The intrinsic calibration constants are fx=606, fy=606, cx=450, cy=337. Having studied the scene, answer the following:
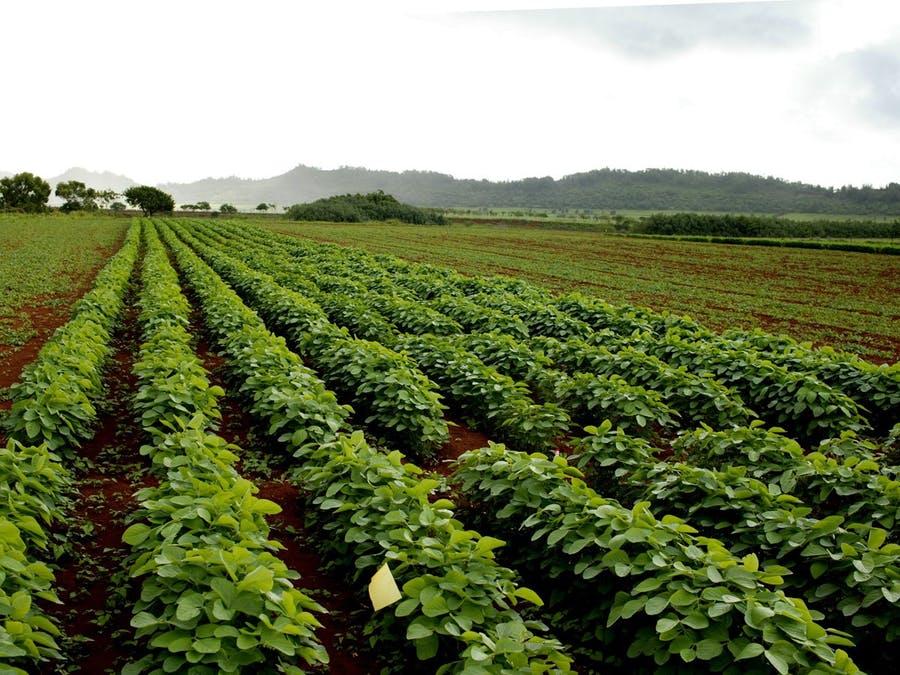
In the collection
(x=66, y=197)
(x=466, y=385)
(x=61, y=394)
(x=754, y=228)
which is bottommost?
(x=466, y=385)

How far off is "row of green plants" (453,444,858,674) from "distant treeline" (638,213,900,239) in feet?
226

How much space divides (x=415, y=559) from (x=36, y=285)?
832 inches

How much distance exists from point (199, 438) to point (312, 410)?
1483mm

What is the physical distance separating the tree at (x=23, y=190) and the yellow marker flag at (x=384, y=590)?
125424 mm

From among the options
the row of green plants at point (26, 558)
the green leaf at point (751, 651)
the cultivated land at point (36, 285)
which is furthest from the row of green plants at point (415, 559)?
the cultivated land at point (36, 285)

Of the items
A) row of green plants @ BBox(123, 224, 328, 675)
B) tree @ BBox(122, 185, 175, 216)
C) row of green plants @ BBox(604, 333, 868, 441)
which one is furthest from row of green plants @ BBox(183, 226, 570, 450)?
tree @ BBox(122, 185, 175, 216)

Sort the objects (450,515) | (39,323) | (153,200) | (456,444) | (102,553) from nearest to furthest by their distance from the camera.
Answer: (450,515), (102,553), (456,444), (39,323), (153,200)

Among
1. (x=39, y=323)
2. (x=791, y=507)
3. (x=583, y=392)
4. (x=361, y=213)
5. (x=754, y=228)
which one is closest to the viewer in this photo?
(x=791, y=507)

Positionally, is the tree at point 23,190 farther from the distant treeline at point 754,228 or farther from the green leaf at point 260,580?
the green leaf at point 260,580

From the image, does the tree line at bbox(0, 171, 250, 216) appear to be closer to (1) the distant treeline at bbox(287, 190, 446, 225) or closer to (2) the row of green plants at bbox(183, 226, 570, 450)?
(1) the distant treeline at bbox(287, 190, 446, 225)

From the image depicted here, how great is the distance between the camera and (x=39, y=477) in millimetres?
4730

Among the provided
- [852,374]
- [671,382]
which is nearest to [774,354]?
[852,374]

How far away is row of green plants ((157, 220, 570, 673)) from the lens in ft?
10.3

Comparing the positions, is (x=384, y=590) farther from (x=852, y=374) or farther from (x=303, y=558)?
(x=852, y=374)
